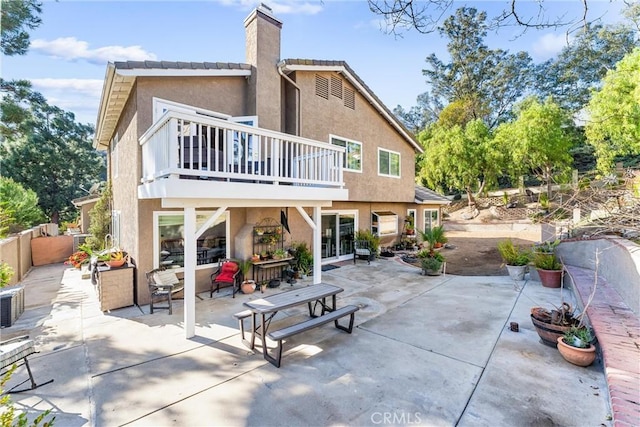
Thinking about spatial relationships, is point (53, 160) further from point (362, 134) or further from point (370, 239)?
point (370, 239)

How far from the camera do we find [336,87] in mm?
11586

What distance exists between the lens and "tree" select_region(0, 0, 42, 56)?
35.6 feet

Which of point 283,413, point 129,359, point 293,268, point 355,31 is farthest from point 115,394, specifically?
point 355,31

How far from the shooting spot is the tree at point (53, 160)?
21.5m

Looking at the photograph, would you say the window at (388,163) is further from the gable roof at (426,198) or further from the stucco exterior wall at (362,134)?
the gable roof at (426,198)

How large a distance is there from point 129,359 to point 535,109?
96.5 ft

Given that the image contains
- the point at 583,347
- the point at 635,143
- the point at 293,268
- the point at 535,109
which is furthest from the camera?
the point at 535,109

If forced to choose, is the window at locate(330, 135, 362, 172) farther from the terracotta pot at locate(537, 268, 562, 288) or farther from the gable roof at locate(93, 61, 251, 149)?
the terracotta pot at locate(537, 268, 562, 288)

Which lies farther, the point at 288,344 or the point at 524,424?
the point at 288,344

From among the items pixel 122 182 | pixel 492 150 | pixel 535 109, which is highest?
pixel 535 109

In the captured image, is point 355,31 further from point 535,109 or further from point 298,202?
point 535,109

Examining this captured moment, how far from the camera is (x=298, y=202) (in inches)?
290

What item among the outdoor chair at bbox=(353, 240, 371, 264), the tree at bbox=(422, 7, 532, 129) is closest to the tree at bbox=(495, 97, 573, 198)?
the tree at bbox=(422, 7, 532, 129)

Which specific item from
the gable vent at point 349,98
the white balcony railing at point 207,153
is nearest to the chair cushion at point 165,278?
the white balcony railing at point 207,153
